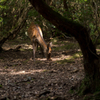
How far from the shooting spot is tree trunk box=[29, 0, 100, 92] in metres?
3.69

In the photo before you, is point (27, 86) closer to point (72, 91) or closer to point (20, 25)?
point (72, 91)

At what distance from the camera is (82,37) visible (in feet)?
12.3

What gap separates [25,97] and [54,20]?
2.05 metres

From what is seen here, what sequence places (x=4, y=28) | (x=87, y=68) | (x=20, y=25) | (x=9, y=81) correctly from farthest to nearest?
(x=4, y=28) → (x=20, y=25) → (x=9, y=81) → (x=87, y=68)

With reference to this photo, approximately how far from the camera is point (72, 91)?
14.1 feet

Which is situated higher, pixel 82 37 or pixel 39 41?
pixel 82 37

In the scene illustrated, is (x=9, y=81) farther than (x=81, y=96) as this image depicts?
Yes

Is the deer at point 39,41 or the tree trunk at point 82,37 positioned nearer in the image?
the tree trunk at point 82,37

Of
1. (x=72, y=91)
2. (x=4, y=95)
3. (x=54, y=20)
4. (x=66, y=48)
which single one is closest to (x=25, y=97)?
(x=4, y=95)

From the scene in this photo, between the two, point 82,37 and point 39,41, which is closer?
point 82,37

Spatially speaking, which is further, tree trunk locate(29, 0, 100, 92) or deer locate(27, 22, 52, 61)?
deer locate(27, 22, 52, 61)

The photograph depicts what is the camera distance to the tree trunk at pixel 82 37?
3689 mm

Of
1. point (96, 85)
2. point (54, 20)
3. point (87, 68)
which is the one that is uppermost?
point (54, 20)

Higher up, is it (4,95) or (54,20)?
(54,20)
